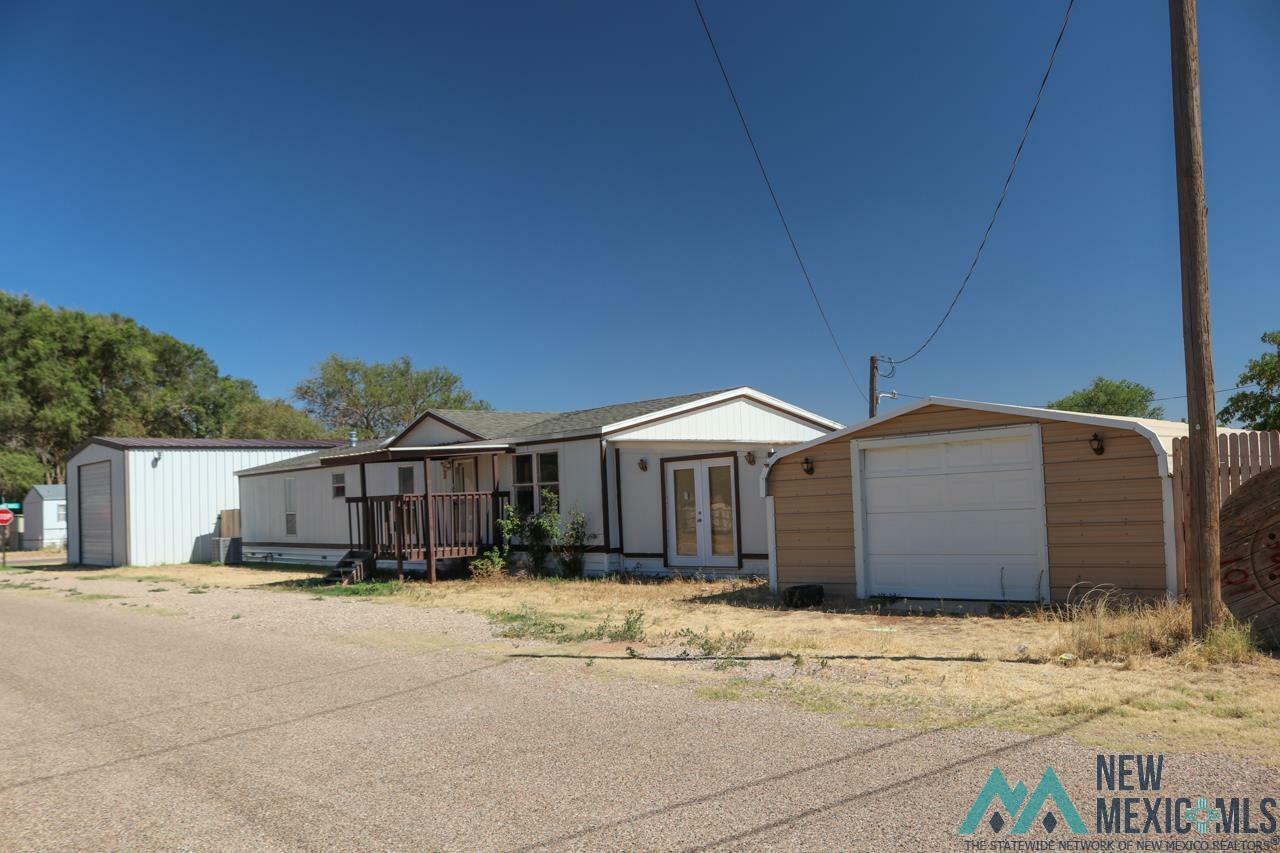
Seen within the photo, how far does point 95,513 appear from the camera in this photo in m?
27.7

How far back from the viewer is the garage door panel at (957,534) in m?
10.7

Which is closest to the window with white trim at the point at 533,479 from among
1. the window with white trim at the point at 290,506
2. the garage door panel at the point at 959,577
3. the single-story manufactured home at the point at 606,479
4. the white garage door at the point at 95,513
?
the single-story manufactured home at the point at 606,479

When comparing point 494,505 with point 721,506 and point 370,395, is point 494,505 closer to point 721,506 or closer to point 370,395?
point 721,506

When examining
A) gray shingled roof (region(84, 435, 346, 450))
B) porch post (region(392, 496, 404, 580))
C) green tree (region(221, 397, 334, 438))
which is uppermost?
green tree (region(221, 397, 334, 438))

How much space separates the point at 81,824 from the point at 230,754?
1.16 meters

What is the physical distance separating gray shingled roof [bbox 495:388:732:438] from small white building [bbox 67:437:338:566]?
12159 mm

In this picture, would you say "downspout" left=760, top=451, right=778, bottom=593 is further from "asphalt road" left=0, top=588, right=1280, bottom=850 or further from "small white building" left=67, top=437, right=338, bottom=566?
"small white building" left=67, top=437, right=338, bottom=566

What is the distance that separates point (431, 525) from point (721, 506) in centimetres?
550

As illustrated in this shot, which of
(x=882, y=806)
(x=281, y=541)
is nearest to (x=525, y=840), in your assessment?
(x=882, y=806)

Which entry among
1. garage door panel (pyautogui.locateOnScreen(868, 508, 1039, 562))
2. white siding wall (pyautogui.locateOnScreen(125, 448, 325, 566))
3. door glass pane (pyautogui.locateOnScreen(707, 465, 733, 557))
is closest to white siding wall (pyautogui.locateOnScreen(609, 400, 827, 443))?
door glass pane (pyautogui.locateOnScreen(707, 465, 733, 557))

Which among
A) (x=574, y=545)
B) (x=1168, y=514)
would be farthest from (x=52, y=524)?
(x=1168, y=514)

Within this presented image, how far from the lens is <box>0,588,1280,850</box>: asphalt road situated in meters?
4.15

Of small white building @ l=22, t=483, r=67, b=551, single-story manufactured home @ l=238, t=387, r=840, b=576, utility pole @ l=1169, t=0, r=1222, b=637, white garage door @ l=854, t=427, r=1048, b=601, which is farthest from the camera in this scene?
small white building @ l=22, t=483, r=67, b=551

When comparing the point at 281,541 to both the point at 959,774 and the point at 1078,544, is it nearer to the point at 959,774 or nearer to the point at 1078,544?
the point at 1078,544
